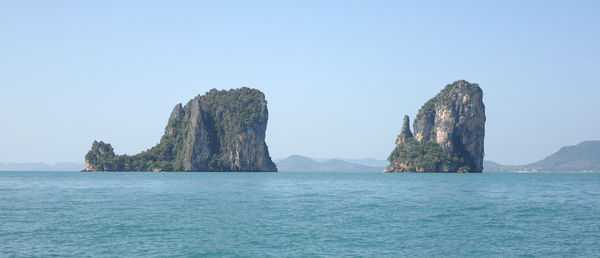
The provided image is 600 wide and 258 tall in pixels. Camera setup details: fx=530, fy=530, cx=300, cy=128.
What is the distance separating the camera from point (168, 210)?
161ft

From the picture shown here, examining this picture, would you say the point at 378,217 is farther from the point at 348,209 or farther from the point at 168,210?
the point at 168,210

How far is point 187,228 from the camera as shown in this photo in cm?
3722

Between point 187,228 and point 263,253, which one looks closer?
point 263,253

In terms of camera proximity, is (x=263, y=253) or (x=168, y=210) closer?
(x=263, y=253)

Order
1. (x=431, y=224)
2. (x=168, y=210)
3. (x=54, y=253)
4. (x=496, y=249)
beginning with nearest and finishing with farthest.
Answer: (x=54, y=253) < (x=496, y=249) < (x=431, y=224) < (x=168, y=210)

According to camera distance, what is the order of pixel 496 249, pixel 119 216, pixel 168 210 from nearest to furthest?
pixel 496 249
pixel 119 216
pixel 168 210

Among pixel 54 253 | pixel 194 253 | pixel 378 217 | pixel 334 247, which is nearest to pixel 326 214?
pixel 378 217

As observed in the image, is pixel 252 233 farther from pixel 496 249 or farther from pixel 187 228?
pixel 496 249

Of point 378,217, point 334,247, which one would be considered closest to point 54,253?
point 334,247

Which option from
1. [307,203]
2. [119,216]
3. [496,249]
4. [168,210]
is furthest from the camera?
[307,203]

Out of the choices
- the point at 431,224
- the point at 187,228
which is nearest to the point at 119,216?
the point at 187,228

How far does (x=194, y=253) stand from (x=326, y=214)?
19.2 m

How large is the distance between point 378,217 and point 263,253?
697 inches

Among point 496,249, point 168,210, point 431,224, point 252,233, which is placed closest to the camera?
point 496,249
